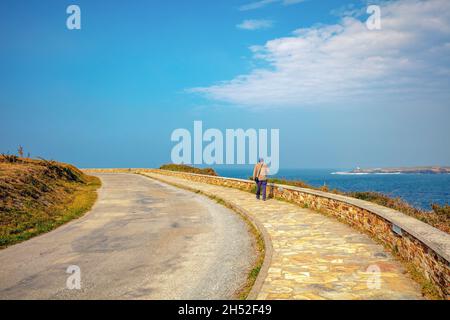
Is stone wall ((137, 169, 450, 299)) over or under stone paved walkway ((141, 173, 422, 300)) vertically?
over

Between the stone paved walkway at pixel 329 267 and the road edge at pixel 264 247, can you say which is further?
the road edge at pixel 264 247

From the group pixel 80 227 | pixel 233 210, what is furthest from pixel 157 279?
pixel 233 210

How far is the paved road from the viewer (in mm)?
5055

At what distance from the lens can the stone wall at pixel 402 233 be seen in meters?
4.48

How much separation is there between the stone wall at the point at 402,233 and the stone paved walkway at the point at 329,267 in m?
0.25

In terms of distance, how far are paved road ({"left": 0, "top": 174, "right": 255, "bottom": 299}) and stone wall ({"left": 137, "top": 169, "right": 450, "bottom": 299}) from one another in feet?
8.94

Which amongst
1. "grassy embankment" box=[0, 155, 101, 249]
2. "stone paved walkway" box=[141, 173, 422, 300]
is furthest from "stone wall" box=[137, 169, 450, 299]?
"grassy embankment" box=[0, 155, 101, 249]

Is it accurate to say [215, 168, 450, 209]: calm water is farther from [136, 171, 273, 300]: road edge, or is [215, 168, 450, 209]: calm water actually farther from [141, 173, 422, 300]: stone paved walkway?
[141, 173, 422, 300]: stone paved walkway

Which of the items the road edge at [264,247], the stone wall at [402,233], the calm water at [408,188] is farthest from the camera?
the calm water at [408,188]

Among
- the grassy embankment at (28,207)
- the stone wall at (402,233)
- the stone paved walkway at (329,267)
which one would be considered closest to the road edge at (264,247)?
the stone paved walkway at (329,267)

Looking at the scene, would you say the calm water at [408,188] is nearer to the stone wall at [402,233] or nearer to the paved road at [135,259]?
the stone wall at [402,233]

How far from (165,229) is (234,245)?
8.85 ft

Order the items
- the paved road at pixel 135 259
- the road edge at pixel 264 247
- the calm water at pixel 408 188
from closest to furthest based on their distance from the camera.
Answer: the road edge at pixel 264 247 → the paved road at pixel 135 259 → the calm water at pixel 408 188
